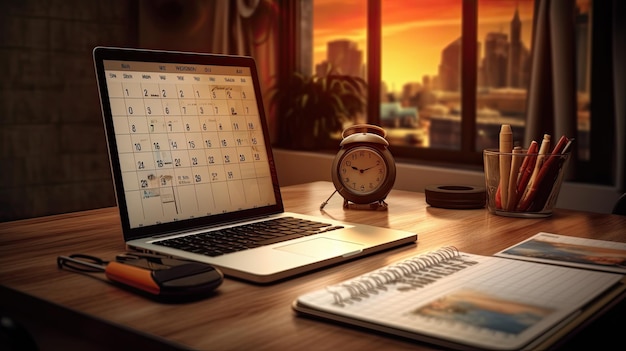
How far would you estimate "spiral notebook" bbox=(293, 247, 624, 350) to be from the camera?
679 millimetres

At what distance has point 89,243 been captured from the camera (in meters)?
1.12

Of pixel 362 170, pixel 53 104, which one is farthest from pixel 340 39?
pixel 362 170

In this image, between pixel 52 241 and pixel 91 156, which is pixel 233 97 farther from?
pixel 91 156

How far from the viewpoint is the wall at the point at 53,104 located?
3.54 meters

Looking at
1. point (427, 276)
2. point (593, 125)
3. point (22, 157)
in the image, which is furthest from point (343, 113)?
point (427, 276)

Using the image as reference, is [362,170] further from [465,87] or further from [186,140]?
[465,87]

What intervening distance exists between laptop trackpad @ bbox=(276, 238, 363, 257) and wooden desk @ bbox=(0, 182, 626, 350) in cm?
2

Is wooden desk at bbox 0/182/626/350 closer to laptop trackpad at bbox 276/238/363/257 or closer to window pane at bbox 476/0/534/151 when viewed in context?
laptop trackpad at bbox 276/238/363/257

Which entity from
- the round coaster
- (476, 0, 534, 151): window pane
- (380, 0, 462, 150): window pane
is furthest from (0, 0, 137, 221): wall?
the round coaster

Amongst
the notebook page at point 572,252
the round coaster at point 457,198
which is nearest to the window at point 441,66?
the round coaster at point 457,198

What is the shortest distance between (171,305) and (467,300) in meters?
0.34

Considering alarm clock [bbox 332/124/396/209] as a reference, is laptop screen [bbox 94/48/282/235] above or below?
above

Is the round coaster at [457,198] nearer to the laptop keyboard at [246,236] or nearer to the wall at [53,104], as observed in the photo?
the laptop keyboard at [246,236]

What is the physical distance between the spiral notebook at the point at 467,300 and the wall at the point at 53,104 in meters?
3.14
